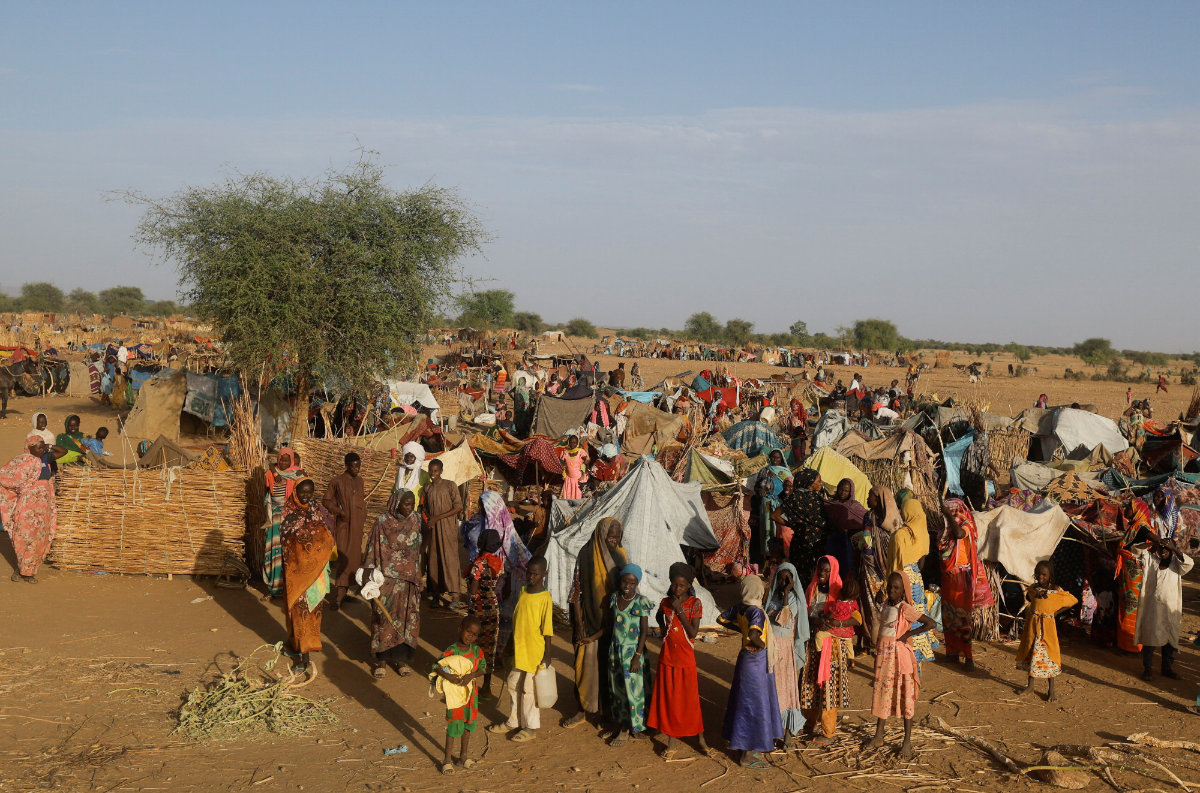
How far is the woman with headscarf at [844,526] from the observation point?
720cm

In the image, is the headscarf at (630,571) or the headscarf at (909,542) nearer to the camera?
Result: the headscarf at (630,571)

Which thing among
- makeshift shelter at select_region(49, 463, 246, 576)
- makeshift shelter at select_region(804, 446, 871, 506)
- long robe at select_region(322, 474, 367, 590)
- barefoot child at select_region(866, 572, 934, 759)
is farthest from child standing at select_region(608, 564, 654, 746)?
makeshift shelter at select_region(804, 446, 871, 506)

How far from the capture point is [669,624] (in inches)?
205

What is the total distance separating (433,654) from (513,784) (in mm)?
2309

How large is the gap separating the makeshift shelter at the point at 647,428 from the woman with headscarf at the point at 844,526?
22.7 feet

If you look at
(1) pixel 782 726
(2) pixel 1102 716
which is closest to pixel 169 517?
(1) pixel 782 726

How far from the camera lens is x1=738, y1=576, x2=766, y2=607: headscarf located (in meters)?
5.16

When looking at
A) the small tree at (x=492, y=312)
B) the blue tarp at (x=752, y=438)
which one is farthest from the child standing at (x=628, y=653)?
the small tree at (x=492, y=312)

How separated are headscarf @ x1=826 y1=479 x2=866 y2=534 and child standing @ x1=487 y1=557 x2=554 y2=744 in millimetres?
2749

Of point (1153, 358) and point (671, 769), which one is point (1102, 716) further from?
point (1153, 358)

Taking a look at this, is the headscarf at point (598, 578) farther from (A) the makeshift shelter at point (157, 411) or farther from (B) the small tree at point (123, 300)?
(B) the small tree at point (123, 300)

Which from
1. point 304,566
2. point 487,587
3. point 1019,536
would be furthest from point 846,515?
point 304,566

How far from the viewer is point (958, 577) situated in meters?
6.99

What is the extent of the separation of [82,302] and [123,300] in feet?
10.5
